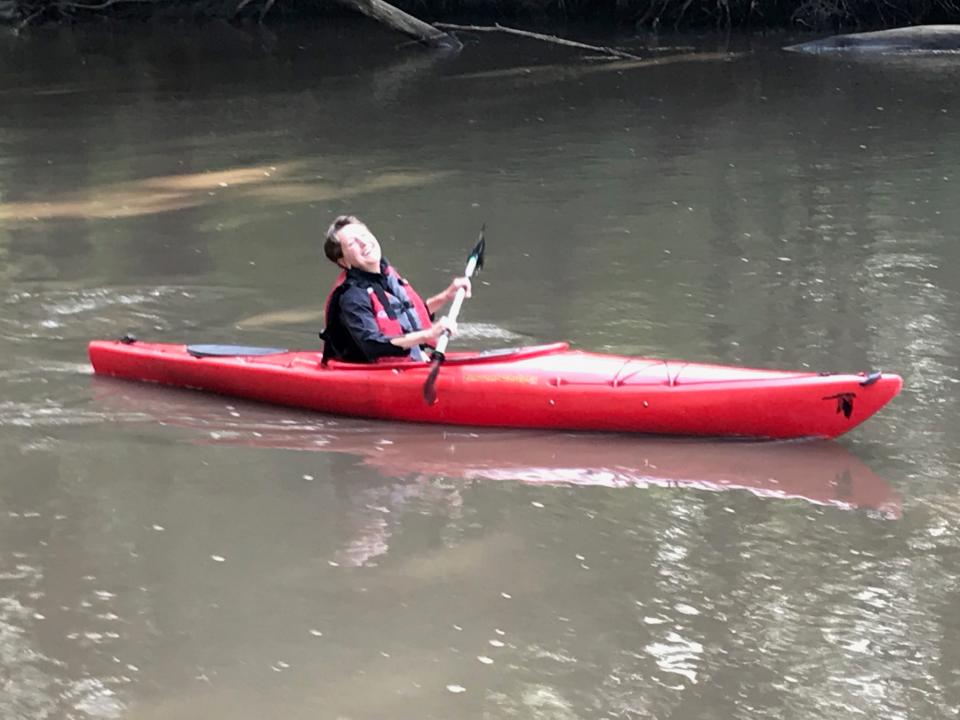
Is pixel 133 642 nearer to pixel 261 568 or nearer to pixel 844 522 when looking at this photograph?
pixel 261 568

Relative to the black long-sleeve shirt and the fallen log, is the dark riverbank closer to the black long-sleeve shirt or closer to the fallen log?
the fallen log

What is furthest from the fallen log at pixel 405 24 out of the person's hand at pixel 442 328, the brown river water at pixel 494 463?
the person's hand at pixel 442 328

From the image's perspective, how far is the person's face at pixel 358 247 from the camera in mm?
4785

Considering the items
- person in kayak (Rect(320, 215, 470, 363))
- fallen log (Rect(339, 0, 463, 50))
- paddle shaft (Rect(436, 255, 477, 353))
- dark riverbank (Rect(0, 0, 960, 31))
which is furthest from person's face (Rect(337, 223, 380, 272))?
dark riverbank (Rect(0, 0, 960, 31))

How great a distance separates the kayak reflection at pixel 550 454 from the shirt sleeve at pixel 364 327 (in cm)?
25

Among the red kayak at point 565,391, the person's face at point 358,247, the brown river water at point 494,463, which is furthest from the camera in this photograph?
the person's face at point 358,247

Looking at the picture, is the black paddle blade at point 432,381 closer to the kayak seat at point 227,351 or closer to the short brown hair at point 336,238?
the short brown hair at point 336,238

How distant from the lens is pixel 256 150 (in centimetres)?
1026

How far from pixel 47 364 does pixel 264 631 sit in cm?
253

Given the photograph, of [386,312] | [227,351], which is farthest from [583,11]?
[386,312]

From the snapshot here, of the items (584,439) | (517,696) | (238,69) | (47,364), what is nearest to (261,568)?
(517,696)

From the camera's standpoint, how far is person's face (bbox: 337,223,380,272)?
4785 mm

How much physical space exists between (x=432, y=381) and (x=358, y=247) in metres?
0.52

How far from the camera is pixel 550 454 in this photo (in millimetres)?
4609
